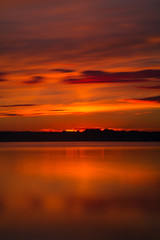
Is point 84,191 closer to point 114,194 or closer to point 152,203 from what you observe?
point 114,194

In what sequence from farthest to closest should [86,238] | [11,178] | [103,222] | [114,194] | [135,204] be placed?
[11,178], [114,194], [135,204], [103,222], [86,238]

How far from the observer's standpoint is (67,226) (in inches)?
341

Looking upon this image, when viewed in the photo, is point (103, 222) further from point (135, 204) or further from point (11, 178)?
point (11, 178)

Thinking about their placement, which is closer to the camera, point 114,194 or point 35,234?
point 35,234

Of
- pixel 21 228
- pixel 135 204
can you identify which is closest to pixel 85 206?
pixel 135 204

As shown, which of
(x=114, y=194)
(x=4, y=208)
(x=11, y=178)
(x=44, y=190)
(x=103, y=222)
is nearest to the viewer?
(x=103, y=222)

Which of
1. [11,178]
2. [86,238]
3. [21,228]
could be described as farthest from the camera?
[11,178]

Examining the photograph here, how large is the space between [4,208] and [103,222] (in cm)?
302

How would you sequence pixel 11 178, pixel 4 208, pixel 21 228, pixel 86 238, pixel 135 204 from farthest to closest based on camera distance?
pixel 11 178 < pixel 135 204 < pixel 4 208 < pixel 21 228 < pixel 86 238

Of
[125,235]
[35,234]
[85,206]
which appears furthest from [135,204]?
[35,234]

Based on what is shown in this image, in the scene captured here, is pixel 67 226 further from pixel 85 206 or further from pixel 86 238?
pixel 85 206

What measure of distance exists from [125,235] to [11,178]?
10.8 meters

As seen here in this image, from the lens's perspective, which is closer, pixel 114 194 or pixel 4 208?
pixel 4 208

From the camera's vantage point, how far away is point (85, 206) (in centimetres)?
1092
